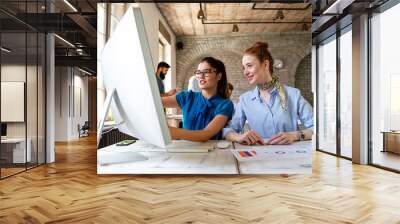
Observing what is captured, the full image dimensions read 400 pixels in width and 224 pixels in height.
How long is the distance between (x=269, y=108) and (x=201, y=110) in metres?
0.79

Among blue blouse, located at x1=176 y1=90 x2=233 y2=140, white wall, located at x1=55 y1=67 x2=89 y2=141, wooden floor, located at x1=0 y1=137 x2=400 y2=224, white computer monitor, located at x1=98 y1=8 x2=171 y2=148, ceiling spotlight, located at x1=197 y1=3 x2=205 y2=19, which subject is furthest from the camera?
white wall, located at x1=55 y1=67 x2=89 y2=141

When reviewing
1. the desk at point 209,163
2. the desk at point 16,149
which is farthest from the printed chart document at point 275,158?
the desk at point 16,149

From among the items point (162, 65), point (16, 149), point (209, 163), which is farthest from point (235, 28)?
point (16, 149)

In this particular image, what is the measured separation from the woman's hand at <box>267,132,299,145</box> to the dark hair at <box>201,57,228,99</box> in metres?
0.73

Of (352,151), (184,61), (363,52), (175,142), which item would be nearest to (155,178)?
(175,142)

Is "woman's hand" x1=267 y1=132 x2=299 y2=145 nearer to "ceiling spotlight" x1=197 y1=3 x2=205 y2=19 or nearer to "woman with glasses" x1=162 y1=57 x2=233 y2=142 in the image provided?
"woman with glasses" x1=162 y1=57 x2=233 y2=142

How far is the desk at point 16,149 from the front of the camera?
16.5ft

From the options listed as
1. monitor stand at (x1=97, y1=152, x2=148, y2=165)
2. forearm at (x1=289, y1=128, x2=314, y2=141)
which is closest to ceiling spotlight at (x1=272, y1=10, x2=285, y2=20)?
forearm at (x1=289, y1=128, x2=314, y2=141)

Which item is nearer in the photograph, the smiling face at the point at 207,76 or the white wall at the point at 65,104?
the smiling face at the point at 207,76

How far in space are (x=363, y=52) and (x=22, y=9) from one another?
5069 mm

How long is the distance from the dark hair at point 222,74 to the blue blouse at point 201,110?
2.4 inches

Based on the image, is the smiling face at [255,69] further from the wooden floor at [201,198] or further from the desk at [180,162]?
the wooden floor at [201,198]

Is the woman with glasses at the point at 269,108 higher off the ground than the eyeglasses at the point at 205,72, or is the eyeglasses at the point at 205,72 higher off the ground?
the eyeglasses at the point at 205,72

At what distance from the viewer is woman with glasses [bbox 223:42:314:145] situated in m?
4.31
